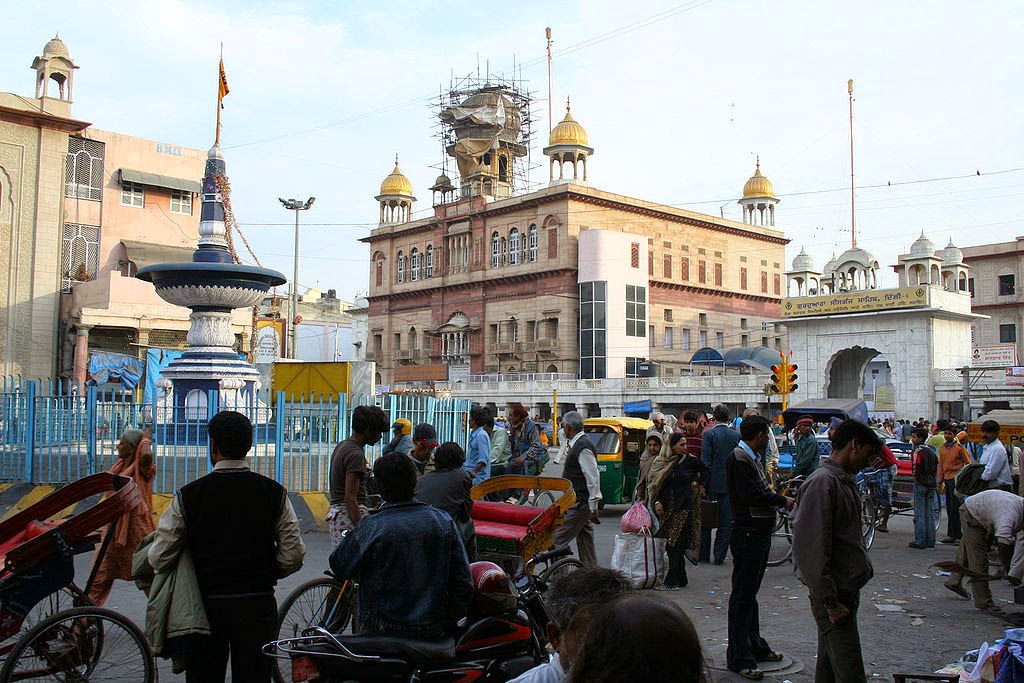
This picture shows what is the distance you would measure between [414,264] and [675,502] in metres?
55.0

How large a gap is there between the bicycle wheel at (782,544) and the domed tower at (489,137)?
1958 inches

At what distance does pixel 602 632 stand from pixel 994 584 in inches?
350

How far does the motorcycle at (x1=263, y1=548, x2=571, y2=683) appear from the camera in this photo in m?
3.63

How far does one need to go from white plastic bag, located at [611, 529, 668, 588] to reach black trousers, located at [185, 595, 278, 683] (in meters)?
3.89

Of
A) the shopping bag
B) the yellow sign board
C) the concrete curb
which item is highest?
the yellow sign board

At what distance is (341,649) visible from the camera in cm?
358

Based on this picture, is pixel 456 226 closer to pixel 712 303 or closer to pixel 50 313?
pixel 712 303

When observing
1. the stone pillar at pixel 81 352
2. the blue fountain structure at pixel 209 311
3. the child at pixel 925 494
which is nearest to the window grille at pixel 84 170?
the stone pillar at pixel 81 352

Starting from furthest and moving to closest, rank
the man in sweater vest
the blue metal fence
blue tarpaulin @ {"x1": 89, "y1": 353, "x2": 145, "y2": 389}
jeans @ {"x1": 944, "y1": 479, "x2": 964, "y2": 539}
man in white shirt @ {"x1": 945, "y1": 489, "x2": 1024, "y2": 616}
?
blue tarpaulin @ {"x1": 89, "y1": 353, "x2": 145, "y2": 389}
the blue metal fence
jeans @ {"x1": 944, "y1": 479, "x2": 964, "y2": 539}
man in white shirt @ {"x1": 945, "y1": 489, "x2": 1024, "y2": 616}
the man in sweater vest

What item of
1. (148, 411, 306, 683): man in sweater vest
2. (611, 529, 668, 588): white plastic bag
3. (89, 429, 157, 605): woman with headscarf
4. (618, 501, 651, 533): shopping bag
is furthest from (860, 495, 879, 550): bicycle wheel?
(148, 411, 306, 683): man in sweater vest

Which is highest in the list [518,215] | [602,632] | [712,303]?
[518,215]

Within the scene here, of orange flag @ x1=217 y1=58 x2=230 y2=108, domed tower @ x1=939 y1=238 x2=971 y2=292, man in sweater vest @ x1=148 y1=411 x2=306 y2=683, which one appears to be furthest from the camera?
domed tower @ x1=939 y1=238 x2=971 y2=292

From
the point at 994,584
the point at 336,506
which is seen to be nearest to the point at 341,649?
the point at 336,506

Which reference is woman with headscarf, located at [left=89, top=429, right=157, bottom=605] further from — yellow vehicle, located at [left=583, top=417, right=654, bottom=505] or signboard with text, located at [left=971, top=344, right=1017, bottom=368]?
signboard with text, located at [left=971, top=344, right=1017, bottom=368]
